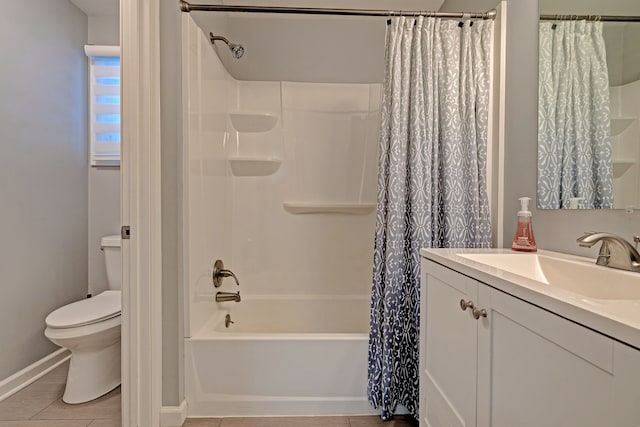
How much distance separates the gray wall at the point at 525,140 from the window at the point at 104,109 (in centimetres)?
255

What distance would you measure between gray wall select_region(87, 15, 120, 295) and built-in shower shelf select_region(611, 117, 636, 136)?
2820mm

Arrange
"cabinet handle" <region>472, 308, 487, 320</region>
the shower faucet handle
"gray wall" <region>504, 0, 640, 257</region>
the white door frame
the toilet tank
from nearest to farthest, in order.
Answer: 1. "cabinet handle" <region>472, 308, 487, 320</region>
2. "gray wall" <region>504, 0, 640, 257</region>
3. the white door frame
4. the shower faucet handle
5. the toilet tank

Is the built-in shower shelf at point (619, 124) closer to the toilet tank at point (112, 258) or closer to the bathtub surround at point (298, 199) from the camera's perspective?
the bathtub surround at point (298, 199)

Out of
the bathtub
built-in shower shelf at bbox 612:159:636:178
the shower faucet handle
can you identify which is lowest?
the bathtub

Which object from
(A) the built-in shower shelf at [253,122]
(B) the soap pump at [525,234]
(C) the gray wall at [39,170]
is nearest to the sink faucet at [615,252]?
(B) the soap pump at [525,234]

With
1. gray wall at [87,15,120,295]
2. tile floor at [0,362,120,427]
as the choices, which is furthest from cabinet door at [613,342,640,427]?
gray wall at [87,15,120,295]

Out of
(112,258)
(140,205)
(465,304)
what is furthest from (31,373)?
(465,304)

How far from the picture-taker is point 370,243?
253 centimetres

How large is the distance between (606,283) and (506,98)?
1.00m

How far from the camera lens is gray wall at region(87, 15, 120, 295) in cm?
254

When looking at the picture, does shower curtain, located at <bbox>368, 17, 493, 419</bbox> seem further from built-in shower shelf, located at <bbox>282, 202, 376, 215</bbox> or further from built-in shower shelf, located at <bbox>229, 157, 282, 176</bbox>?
built-in shower shelf, located at <bbox>229, 157, 282, 176</bbox>

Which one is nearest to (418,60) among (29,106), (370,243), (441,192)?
(441,192)

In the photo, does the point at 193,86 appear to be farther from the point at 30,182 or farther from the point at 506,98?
the point at 506,98

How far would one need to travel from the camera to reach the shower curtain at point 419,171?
5.11 feet
